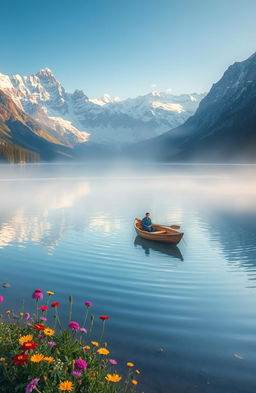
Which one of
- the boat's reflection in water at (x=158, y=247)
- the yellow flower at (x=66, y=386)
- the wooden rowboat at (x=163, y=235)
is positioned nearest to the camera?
the yellow flower at (x=66, y=386)

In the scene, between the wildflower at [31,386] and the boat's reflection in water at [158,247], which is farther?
the boat's reflection in water at [158,247]

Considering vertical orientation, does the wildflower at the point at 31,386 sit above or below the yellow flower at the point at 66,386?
above

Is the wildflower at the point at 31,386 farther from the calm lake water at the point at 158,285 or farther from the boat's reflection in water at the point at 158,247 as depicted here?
the boat's reflection in water at the point at 158,247

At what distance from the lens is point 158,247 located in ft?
114

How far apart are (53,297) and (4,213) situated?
3528 centimetres

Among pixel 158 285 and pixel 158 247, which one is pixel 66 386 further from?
pixel 158 247

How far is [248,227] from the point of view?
1754 inches

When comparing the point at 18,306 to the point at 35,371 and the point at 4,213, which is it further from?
the point at 4,213

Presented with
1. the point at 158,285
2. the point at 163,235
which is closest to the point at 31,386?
the point at 158,285

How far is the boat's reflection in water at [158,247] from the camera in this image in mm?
32056

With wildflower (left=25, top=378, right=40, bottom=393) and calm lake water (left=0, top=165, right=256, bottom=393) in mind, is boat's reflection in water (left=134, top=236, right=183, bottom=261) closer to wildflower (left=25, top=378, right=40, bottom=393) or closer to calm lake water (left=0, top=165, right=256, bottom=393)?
calm lake water (left=0, top=165, right=256, bottom=393)

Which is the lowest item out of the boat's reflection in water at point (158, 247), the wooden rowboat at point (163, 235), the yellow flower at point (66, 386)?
the boat's reflection in water at point (158, 247)

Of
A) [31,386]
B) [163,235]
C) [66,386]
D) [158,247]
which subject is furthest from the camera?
[158,247]

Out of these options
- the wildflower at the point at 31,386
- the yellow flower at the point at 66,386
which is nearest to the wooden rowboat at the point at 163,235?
the yellow flower at the point at 66,386
